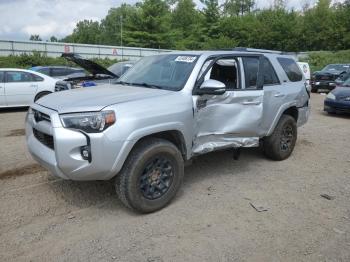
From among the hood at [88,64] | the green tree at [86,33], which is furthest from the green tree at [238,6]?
the hood at [88,64]

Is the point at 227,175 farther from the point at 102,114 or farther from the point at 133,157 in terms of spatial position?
the point at 102,114

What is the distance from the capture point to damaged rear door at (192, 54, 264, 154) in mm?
4641

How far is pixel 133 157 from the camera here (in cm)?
390

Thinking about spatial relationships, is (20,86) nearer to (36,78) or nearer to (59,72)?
(36,78)

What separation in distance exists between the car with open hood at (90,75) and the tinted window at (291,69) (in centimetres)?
288

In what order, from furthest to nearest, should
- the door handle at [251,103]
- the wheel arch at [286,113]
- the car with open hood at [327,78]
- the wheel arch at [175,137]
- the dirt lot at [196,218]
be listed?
the car with open hood at [327,78] → the wheel arch at [286,113] → the door handle at [251,103] → the wheel arch at [175,137] → the dirt lot at [196,218]

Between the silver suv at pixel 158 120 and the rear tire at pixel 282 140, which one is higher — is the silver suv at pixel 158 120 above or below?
above

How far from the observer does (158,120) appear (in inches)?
158

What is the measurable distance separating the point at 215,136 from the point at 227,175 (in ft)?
3.03

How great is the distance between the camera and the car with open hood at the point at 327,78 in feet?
62.1

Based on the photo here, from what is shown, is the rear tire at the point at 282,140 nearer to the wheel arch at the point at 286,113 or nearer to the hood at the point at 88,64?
the wheel arch at the point at 286,113

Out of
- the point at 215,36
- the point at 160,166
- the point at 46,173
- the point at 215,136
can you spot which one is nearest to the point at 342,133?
the point at 215,136

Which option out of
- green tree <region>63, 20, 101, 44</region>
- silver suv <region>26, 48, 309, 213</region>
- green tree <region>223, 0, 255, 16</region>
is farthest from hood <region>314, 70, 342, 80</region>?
green tree <region>63, 20, 101, 44</region>

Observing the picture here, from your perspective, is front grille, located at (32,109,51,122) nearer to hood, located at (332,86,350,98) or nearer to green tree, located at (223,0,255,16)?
hood, located at (332,86,350,98)
